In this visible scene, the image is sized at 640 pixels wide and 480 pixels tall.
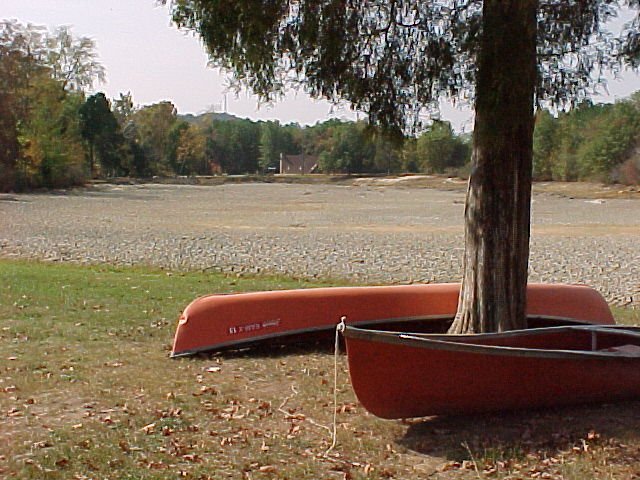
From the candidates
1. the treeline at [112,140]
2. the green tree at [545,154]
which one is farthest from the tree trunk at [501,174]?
the green tree at [545,154]

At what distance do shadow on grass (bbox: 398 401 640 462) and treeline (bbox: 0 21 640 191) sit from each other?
3202cm

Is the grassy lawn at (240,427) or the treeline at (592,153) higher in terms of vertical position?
the treeline at (592,153)

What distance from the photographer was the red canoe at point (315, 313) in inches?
336

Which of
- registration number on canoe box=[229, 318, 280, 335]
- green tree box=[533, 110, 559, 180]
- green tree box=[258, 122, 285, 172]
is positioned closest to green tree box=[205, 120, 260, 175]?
green tree box=[258, 122, 285, 172]

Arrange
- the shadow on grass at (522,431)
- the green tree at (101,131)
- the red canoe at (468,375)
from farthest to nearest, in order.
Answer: the green tree at (101,131), the red canoe at (468,375), the shadow on grass at (522,431)

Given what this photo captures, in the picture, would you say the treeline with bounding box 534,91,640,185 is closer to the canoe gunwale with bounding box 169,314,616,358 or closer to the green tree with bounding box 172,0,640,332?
the canoe gunwale with bounding box 169,314,616,358

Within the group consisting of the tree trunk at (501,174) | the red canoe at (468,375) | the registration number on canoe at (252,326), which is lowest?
the registration number on canoe at (252,326)

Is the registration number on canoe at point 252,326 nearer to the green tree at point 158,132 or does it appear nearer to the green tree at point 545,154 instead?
the green tree at point 545,154

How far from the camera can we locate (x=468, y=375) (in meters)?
5.85

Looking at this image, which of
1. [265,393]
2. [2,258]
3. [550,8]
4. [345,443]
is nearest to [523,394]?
[345,443]

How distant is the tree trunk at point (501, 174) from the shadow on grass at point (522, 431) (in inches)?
44.8

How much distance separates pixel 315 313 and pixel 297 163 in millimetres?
124288

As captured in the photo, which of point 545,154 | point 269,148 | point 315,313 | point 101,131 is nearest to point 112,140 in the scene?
point 101,131

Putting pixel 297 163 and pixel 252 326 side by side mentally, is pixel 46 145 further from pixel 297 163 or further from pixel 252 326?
pixel 297 163
